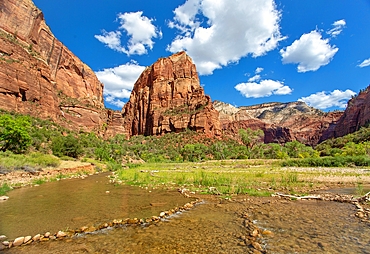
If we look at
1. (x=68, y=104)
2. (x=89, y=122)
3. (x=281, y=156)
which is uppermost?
(x=68, y=104)

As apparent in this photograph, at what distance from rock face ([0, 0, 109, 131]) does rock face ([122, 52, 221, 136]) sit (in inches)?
1056

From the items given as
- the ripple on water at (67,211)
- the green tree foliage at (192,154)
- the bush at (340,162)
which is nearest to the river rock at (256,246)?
the ripple on water at (67,211)

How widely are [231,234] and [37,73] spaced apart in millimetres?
87408

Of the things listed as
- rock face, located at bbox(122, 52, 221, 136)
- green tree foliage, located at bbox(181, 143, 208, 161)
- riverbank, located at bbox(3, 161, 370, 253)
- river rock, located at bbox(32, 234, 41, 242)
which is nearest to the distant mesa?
rock face, located at bbox(122, 52, 221, 136)

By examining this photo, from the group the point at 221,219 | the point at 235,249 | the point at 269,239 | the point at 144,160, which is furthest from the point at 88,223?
the point at 144,160

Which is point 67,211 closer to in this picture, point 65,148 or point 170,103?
point 65,148

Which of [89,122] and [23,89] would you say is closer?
[23,89]

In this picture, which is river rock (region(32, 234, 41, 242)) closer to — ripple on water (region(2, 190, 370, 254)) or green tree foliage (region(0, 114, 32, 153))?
ripple on water (region(2, 190, 370, 254))

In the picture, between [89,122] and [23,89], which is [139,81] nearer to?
[89,122]

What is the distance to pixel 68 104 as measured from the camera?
9688cm

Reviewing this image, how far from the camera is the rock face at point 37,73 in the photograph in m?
61.3

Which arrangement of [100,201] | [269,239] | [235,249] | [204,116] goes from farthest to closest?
[204,116] < [100,201] < [269,239] < [235,249]

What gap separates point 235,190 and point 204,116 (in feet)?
316

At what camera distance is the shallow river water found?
5766 millimetres
